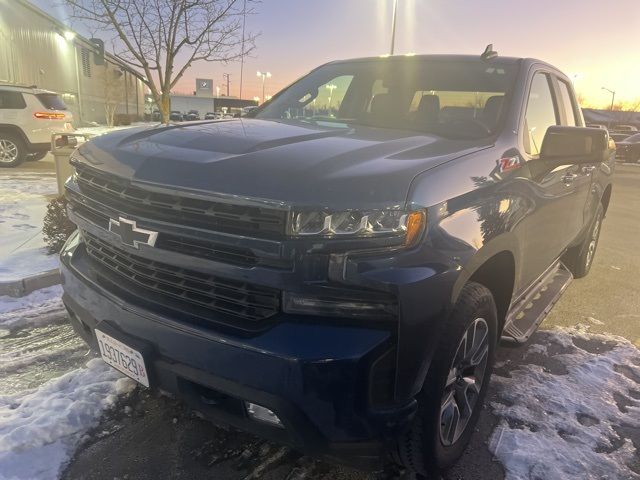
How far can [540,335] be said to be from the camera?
4.08 metres

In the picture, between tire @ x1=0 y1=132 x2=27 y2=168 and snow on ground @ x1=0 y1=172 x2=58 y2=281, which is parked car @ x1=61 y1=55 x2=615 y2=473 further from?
tire @ x1=0 y1=132 x2=27 y2=168

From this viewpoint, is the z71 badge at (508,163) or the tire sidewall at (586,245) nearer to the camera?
the z71 badge at (508,163)

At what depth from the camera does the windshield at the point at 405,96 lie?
3.07 m

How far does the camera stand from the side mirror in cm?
273

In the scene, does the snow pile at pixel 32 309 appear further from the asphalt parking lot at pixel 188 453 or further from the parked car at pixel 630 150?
the parked car at pixel 630 150

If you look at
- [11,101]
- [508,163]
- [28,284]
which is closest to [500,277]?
[508,163]

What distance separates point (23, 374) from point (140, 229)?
1.68m

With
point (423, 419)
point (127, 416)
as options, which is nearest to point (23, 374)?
point (127, 416)

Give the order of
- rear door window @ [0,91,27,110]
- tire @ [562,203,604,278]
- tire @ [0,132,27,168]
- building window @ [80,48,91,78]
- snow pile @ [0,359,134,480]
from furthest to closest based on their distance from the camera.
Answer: building window @ [80,48,91,78], tire @ [0,132,27,168], rear door window @ [0,91,27,110], tire @ [562,203,604,278], snow pile @ [0,359,134,480]

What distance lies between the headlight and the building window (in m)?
40.7

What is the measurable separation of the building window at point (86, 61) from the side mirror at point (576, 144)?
1584 inches

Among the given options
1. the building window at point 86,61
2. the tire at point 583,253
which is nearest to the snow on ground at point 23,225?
the tire at point 583,253

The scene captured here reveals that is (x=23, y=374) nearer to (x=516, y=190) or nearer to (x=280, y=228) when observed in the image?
(x=280, y=228)

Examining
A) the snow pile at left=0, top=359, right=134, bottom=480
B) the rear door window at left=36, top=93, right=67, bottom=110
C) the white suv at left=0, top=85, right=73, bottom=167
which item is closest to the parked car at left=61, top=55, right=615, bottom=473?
the snow pile at left=0, top=359, right=134, bottom=480
